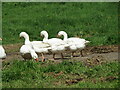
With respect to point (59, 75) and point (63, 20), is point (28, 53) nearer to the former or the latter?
point (59, 75)

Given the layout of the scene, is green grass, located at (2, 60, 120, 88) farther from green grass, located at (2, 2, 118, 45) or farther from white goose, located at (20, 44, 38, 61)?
green grass, located at (2, 2, 118, 45)

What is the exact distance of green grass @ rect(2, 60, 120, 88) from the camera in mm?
11051

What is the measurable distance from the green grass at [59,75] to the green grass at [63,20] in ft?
18.5

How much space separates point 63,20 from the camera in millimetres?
22406

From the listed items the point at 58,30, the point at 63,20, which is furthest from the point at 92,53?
the point at 63,20

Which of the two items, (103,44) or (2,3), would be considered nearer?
(103,44)

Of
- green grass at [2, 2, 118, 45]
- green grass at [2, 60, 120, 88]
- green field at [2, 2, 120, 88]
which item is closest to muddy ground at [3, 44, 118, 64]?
green field at [2, 2, 120, 88]

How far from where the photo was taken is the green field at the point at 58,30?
451 inches

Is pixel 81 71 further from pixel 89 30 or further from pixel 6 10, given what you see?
pixel 6 10

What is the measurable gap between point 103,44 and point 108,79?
22.1 feet

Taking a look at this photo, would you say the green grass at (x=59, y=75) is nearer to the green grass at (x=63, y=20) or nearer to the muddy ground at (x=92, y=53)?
the muddy ground at (x=92, y=53)

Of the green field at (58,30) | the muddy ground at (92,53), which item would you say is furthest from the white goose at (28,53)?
the muddy ground at (92,53)

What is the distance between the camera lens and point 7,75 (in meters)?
11.9

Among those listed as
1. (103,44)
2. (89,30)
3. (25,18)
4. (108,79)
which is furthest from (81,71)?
(25,18)
